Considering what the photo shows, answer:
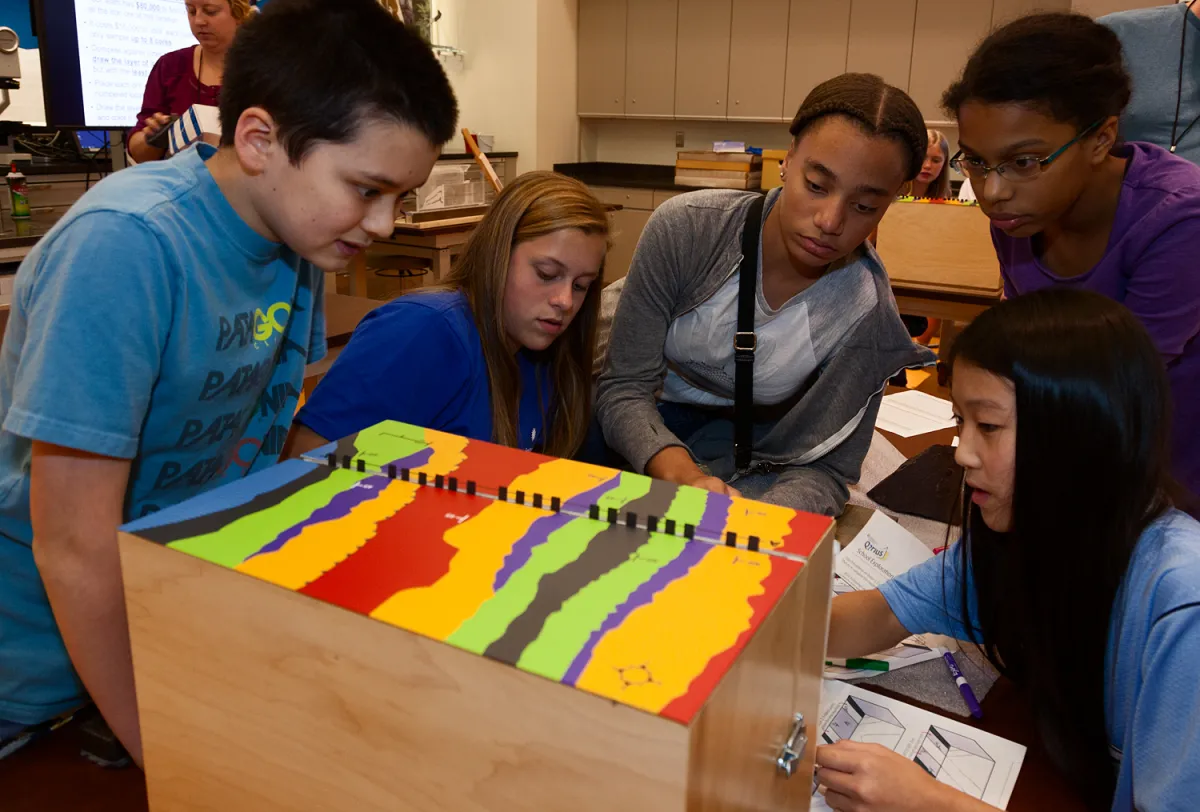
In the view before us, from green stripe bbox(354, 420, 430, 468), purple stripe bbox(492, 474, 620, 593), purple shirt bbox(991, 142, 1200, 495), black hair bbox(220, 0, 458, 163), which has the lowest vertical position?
green stripe bbox(354, 420, 430, 468)

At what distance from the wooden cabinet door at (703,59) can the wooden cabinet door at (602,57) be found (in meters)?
0.42

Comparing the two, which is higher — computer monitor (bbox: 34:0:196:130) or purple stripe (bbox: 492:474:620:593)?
computer monitor (bbox: 34:0:196:130)

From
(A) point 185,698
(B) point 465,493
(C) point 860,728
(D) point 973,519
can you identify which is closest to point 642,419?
(D) point 973,519

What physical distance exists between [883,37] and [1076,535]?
4.84m

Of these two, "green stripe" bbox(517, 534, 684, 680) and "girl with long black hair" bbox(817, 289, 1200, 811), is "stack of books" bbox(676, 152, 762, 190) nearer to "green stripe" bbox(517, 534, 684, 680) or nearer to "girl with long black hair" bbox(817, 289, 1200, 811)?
"girl with long black hair" bbox(817, 289, 1200, 811)

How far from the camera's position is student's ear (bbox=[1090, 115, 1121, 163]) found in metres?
1.23

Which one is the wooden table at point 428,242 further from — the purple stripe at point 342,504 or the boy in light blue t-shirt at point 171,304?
the purple stripe at point 342,504

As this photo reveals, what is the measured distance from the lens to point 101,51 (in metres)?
2.66

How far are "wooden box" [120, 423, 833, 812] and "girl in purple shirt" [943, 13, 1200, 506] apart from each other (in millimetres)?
800

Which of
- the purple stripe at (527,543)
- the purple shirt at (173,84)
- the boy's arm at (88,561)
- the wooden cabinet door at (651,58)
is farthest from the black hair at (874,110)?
the wooden cabinet door at (651,58)

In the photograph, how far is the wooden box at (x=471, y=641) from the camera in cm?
47

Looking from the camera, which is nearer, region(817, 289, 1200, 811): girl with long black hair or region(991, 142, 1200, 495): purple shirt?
region(817, 289, 1200, 811): girl with long black hair

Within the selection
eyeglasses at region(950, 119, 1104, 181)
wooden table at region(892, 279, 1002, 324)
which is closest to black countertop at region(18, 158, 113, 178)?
wooden table at region(892, 279, 1002, 324)

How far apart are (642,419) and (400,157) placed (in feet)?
2.54
